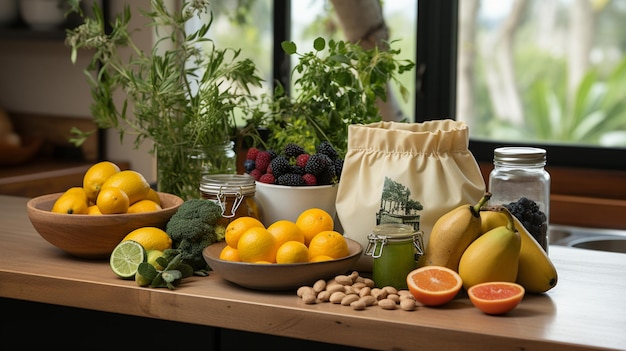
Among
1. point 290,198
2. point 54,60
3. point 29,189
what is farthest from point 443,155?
point 54,60

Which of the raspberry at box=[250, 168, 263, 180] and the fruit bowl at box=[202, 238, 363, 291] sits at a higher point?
the raspberry at box=[250, 168, 263, 180]

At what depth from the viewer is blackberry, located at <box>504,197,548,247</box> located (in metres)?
1.69

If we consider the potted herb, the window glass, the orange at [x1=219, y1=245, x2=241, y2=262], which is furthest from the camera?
the window glass

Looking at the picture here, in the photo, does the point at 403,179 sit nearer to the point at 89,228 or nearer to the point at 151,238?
the point at 151,238

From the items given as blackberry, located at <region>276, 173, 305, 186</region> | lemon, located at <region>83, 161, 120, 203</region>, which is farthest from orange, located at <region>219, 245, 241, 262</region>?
lemon, located at <region>83, 161, 120, 203</region>

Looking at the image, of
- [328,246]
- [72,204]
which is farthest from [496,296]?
[72,204]

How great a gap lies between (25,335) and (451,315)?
821mm

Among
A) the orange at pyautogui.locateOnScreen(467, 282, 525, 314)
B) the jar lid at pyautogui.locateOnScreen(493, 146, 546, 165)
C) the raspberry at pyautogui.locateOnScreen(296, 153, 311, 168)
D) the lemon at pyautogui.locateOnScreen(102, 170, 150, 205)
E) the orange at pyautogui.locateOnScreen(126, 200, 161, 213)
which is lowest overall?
the orange at pyautogui.locateOnScreen(467, 282, 525, 314)

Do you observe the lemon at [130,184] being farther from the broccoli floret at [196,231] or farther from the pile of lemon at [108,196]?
the broccoli floret at [196,231]

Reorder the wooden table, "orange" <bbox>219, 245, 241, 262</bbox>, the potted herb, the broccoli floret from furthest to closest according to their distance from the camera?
the potted herb
the broccoli floret
"orange" <bbox>219, 245, 241, 262</bbox>
the wooden table

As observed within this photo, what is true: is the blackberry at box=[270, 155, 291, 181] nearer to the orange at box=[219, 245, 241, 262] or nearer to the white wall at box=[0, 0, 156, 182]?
the orange at box=[219, 245, 241, 262]

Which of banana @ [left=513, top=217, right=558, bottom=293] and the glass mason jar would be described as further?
the glass mason jar

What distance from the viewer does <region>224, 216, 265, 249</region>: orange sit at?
5.18 feet

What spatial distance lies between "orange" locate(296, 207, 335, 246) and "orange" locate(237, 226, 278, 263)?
0.10 metres
